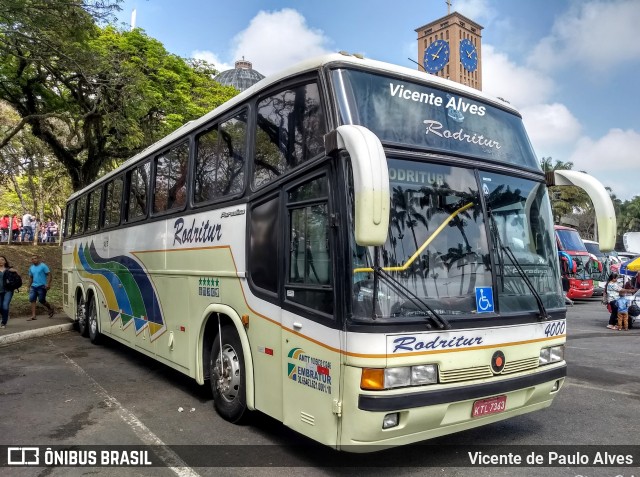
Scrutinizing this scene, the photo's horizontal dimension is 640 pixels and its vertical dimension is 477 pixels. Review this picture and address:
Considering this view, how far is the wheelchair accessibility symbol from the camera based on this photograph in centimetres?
414

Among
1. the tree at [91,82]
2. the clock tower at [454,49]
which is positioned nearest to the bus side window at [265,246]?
the tree at [91,82]

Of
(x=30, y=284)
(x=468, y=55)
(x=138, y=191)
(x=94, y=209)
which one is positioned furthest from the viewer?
(x=468, y=55)

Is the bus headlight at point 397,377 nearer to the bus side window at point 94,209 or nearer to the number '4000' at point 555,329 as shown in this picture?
the number '4000' at point 555,329

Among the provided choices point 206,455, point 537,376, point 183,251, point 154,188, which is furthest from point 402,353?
point 154,188

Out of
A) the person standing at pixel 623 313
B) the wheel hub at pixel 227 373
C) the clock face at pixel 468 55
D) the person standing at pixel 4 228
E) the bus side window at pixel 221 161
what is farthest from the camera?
the clock face at pixel 468 55

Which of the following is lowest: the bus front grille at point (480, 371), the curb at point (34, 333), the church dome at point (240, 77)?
the curb at point (34, 333)

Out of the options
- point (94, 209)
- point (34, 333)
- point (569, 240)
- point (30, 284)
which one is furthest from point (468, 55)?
point (34, 333)

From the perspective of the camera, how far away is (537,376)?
4438 millimetres

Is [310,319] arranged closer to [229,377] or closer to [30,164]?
[229,377]

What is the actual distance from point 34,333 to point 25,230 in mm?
20256

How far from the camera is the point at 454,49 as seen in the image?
65.4 m

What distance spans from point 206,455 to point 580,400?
14.6 ft

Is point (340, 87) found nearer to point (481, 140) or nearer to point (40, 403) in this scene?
point (481, 140)

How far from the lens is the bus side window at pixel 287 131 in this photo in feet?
14.4
